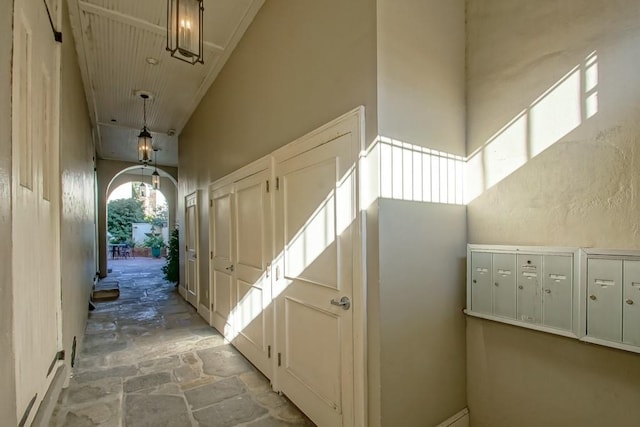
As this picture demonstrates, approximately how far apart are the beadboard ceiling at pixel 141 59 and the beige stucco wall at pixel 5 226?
92.3 inches

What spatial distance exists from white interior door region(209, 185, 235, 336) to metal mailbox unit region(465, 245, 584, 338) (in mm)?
2700

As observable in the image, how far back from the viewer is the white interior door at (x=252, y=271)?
2801 mm

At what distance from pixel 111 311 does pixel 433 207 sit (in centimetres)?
544

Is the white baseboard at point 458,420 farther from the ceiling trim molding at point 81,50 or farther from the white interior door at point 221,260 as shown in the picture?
the ceiling trim molding at point 81,50

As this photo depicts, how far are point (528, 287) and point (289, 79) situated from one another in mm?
2257

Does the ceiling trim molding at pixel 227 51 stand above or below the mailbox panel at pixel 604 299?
above

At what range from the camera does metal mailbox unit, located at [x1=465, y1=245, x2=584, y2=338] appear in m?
1.62

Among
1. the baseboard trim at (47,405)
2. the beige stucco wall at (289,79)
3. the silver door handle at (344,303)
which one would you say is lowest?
the baseboard trim at (47,405)

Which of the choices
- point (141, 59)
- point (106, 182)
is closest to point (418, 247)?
point (141, 59)

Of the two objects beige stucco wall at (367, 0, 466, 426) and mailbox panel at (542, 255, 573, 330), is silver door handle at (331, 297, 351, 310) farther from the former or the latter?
mailbox panel at (542, 255, 573, 330)

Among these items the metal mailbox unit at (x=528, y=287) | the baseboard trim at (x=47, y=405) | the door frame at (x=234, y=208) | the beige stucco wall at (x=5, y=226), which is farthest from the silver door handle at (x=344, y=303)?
Answer: the baseboard trim at (x=47, y=405)

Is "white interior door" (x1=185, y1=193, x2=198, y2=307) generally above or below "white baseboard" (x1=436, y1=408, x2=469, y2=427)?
above

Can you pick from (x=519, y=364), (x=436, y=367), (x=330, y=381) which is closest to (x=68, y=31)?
(x=330, y=381)

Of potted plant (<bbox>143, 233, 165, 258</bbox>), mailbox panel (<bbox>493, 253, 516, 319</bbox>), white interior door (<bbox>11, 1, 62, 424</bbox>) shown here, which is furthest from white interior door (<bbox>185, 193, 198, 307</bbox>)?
potted plant (<bbox>143, 233, 165, 258</bbox>)
